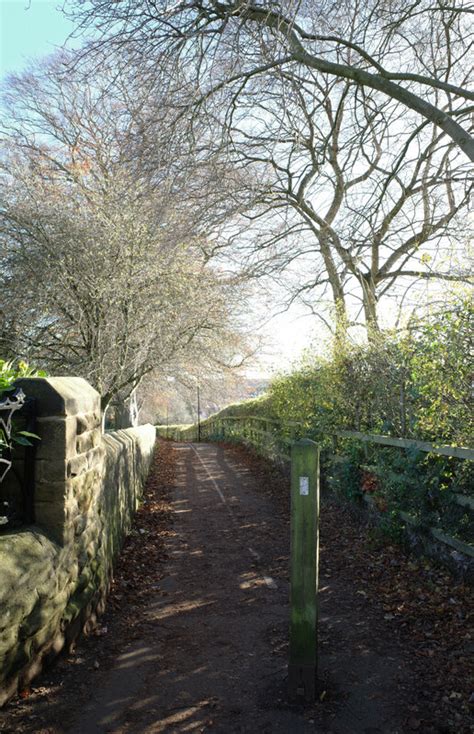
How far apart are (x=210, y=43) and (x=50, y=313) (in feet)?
24.2

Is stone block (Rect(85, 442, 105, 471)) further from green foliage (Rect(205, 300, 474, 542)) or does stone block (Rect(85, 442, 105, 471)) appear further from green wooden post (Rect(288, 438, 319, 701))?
green foliage (Rect(205, 300, 474, 542))

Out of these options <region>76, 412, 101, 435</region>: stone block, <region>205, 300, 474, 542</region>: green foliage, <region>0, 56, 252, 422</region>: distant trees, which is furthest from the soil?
<region>0, 56, 252, 422</region>: distant trees

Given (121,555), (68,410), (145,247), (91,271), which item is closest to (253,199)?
(145,247)

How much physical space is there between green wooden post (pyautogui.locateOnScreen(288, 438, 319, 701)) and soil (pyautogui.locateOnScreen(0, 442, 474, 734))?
16cm

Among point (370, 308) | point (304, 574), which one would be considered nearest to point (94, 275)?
point (370, 308)

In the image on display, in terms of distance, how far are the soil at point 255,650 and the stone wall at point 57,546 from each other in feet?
0.78

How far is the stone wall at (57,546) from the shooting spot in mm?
3264

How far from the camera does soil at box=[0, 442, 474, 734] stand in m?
3.23

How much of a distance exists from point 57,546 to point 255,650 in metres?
1.63

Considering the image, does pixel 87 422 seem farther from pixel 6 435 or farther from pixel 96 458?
pixel 6 435

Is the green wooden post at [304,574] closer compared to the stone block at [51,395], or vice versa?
the green wooden post at [304,574]

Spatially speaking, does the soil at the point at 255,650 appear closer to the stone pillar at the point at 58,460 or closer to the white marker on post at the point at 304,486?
the stone pillar at the point at 58,460

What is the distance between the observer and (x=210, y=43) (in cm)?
722

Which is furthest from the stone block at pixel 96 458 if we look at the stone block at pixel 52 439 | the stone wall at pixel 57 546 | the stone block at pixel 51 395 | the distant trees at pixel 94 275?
the distant trees at pixel 94 275
